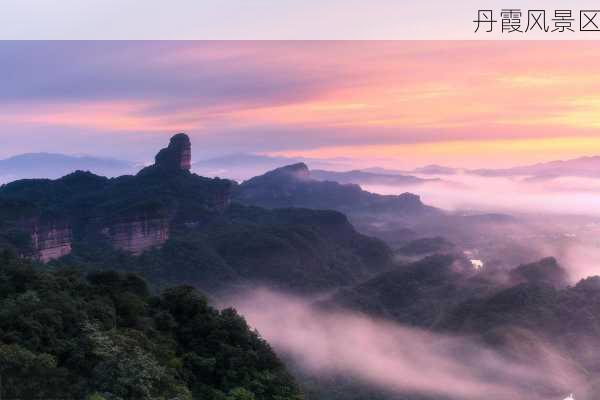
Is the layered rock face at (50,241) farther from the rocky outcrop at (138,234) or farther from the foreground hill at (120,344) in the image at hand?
the foreground hill at (120,344)

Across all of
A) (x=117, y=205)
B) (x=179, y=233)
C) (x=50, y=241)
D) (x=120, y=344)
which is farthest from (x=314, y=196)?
(x=120, y=344)

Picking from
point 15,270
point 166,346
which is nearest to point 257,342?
point 166,346

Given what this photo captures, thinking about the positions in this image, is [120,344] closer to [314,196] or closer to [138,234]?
[138,234]

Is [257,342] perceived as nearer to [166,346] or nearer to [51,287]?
[166,346]

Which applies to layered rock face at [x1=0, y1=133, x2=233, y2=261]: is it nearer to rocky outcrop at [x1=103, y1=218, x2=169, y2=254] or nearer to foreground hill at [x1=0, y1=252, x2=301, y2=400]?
rocky outcrop at [x1=103, y1=218, x2=169, y2=254]

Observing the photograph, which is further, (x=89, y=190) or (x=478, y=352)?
(x=89, y=190)

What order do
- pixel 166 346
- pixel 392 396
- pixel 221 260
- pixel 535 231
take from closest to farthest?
pixel 166 346 < pixel 392 396 < pixel 221 260 < pixel 535 231
